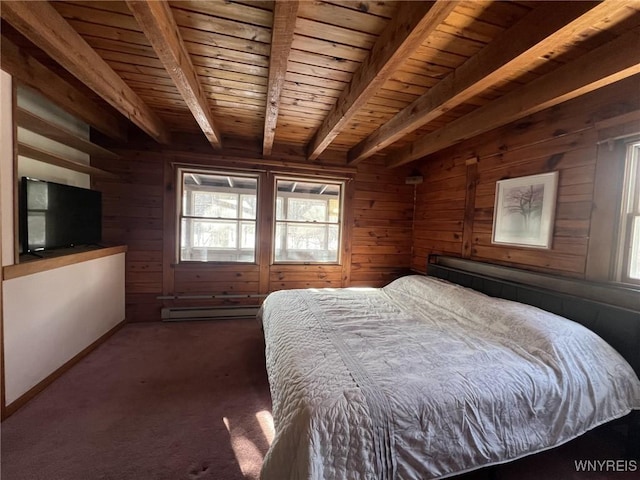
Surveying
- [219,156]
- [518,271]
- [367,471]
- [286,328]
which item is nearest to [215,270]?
[219,156]

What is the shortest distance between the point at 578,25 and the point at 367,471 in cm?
211

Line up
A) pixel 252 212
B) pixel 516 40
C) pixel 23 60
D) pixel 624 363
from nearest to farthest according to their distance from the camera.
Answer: pixel 516 40 < pixel 624 363 < pixel 23 60 < pixel 252 212

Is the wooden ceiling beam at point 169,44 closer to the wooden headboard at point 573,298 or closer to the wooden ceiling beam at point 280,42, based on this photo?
the wooden ceiling beam at point 280,42

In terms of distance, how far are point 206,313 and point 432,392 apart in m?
2.99

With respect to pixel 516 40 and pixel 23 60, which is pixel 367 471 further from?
pixel 23 60

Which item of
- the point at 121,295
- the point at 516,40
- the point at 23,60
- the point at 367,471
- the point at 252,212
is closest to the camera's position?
the point at 367,471

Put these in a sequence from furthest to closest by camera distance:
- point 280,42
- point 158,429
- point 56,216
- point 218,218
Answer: point 218,218 → point 56,216 → point 158,429 → point 280,42

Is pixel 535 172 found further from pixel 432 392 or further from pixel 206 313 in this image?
Result: pixel 206 313

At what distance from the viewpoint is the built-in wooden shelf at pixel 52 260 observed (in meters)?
1.71

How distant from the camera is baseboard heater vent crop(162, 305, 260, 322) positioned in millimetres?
3289

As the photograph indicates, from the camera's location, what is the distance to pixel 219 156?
3355mm

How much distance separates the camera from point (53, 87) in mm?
1992

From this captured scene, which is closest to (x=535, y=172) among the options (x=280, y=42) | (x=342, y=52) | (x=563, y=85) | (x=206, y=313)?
(x=563, y=85)

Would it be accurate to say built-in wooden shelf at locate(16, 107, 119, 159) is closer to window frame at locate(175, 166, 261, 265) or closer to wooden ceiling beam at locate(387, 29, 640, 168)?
window frame at locate(175, 166, 261, 265)
